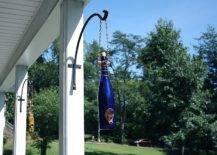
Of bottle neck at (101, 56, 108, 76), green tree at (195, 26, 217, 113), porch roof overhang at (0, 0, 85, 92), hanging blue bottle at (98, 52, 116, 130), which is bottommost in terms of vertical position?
hanging blue bottle at (98, 52, 116, 130)

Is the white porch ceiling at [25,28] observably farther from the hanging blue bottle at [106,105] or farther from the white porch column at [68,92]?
the hanging blue bottle at [106,105]

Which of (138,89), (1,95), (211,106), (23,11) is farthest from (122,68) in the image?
(23,11)

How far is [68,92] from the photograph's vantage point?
15.2ft

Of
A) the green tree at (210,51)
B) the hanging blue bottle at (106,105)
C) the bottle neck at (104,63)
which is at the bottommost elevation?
the hanging blue bottle at (106,105)

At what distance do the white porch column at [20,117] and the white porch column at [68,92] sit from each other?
4501 millimetres

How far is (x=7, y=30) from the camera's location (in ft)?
22.2

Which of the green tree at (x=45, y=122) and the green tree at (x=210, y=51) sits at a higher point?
the green tree at (x=210, y=51)

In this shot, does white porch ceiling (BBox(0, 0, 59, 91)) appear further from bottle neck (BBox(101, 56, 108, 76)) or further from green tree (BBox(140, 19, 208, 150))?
green tree (BBox(140, 19, 208, 150))

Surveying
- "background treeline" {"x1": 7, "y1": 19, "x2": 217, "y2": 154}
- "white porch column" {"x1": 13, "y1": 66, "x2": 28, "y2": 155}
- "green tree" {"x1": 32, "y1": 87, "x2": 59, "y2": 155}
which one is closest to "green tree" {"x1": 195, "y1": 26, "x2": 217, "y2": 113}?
"background treeline" {"x1": 7, "y1": 19, "x2": 217, "y2": 154}

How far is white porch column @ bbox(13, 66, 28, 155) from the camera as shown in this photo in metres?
8.89

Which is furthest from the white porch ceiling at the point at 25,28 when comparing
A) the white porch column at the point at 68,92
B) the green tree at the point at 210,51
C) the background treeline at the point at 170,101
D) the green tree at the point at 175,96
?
the green tree at the point at 210,51

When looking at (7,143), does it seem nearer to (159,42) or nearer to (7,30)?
(159,42)

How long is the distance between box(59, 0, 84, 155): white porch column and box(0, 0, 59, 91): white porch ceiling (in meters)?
0.35

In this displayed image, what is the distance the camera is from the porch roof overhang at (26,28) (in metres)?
5.45
